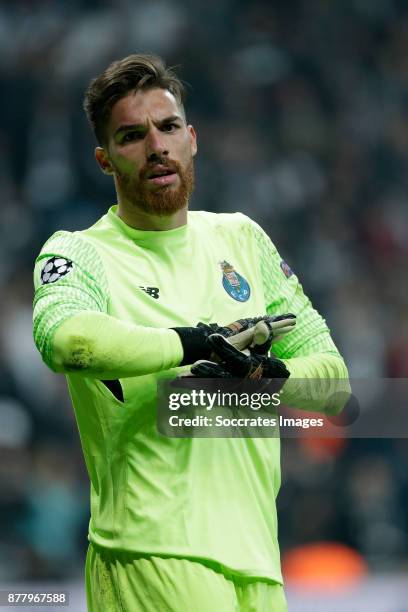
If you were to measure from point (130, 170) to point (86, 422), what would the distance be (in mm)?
653

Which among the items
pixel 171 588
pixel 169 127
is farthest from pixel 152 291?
pixel 171 588

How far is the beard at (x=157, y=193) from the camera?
10.4 ft

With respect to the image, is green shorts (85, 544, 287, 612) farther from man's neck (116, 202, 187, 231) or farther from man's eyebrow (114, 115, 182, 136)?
man's eyebrow (114, 115, 182, 136)

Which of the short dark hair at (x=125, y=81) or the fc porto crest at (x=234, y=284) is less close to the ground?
the short dark hair at (x=125, y=81)

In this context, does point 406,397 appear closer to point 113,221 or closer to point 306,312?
point 306,312

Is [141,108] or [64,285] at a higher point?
[141,108]

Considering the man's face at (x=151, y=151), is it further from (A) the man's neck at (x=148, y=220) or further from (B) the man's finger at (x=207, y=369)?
(B) the man's finger at (x=207, y=369)

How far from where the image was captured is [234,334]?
9.55ft

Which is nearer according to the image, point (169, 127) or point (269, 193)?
point (169, 127)

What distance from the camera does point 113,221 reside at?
327cm

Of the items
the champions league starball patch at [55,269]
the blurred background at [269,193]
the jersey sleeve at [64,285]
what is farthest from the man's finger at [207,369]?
the blurred background at [269,193]

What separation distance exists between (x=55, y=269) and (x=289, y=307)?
664mm

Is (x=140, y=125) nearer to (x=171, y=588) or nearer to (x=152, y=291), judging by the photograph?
(x=152, y=291)

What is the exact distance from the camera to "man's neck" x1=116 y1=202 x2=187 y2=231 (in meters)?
3.21
